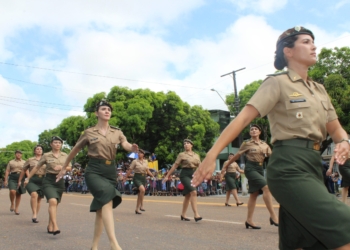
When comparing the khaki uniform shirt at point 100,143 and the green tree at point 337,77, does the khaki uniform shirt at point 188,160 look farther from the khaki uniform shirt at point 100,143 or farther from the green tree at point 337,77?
the green tree at point 337,77

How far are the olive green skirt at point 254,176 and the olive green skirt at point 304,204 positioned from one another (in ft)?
18.5

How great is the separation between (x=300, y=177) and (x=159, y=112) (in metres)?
39.6

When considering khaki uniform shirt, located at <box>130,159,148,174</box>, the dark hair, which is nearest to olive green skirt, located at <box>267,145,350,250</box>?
the dark hair

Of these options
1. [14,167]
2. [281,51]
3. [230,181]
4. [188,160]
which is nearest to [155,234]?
[188,160]

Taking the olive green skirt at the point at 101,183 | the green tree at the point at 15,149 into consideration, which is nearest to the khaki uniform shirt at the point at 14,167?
the olive green skirt at the point at 101,183

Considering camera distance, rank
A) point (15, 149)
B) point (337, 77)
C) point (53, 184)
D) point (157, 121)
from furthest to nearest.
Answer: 1. point (15, 149)
2. point (157, 121)
3. point (337, 77)
4. point (53, 184)

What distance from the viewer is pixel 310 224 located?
8.91ft

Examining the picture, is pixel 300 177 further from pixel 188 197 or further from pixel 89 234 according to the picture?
pixel 188 197

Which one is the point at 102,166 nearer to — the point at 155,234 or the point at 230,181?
the point at 155,234

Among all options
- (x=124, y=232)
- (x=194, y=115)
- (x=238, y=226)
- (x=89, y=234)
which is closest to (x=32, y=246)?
(x=89, y=234)

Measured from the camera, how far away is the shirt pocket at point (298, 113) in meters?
3.04

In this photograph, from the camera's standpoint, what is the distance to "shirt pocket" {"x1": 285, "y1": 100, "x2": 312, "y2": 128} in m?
3.04

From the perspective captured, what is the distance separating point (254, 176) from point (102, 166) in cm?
385

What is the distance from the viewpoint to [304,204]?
9.05 ft
